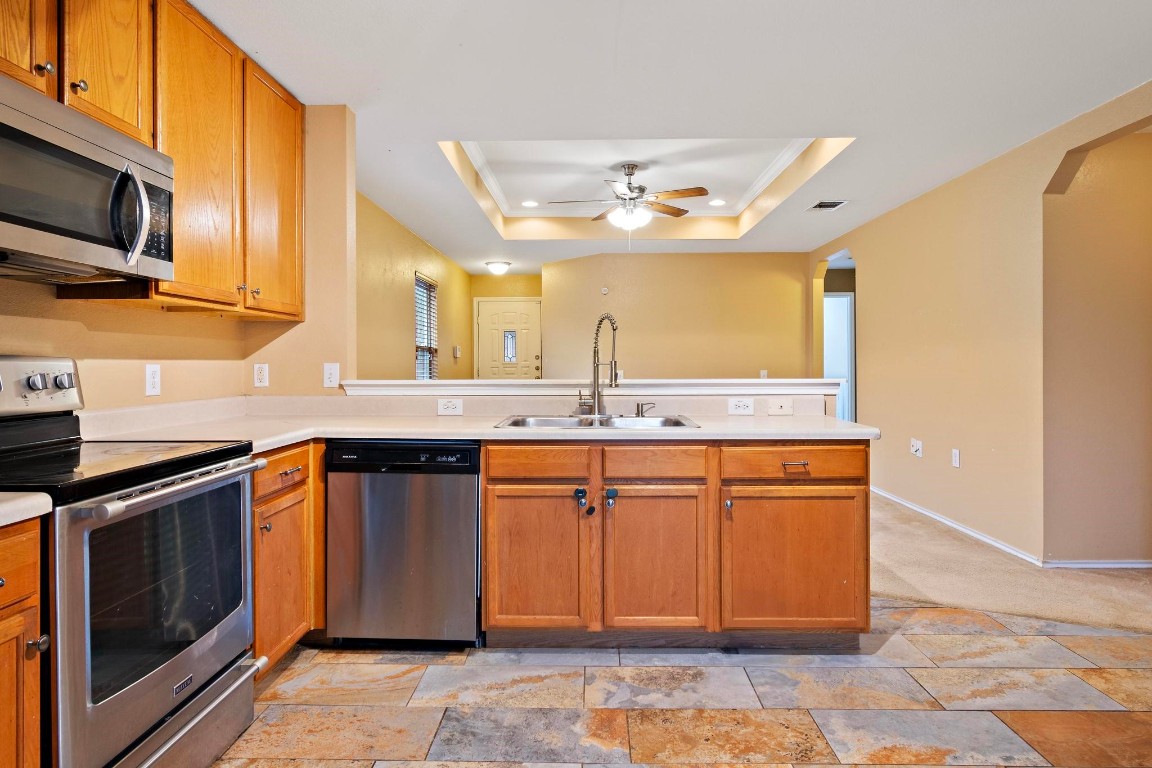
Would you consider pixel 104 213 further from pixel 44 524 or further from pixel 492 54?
pixel 492 54

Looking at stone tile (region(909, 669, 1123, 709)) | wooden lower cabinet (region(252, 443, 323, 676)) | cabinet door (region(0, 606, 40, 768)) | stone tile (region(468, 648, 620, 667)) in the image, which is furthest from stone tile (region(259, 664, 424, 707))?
stone tile (region(909, 669, 1123, 709))

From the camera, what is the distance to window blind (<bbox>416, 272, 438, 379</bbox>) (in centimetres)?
595

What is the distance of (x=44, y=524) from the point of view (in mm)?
1163

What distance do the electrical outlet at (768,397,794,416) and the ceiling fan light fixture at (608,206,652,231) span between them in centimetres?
244

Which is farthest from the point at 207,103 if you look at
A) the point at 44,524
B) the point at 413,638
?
the point at 413,638

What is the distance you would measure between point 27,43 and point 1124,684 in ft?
12.3

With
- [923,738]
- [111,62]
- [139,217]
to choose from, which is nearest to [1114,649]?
[923,738]

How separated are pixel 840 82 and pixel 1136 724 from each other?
8.35ft

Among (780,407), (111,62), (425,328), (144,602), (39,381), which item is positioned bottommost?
(144,602)

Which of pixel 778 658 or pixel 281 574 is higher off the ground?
pixel 281 574

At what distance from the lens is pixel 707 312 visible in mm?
6609

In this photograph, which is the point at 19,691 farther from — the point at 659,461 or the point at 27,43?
the point at 659,461

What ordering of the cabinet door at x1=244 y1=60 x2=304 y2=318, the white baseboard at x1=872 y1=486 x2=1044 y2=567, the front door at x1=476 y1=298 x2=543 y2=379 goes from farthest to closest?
the front door at x1=476 y1=298 x2=543 y2=379
the white baseboard at x1=872 y1=486 x2=1044 y2=567
the cabinet door at x1=244 y1=60 x2=304 y2=318

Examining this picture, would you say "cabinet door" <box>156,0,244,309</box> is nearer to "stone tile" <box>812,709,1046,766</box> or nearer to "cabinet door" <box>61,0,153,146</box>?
"cabinet door" <box>61,0,153,146</box>
